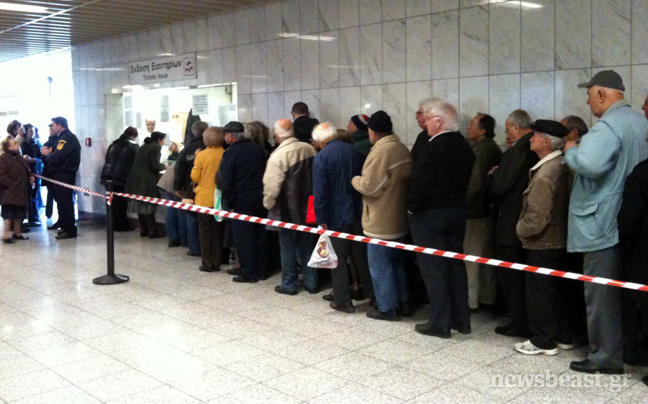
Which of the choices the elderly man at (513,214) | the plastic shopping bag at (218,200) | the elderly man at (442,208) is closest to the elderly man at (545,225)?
the elderly man at (513,214)

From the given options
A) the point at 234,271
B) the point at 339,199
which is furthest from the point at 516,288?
the point at 234,271

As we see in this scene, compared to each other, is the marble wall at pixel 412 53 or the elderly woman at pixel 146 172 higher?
the marble wall at pixel 412 53

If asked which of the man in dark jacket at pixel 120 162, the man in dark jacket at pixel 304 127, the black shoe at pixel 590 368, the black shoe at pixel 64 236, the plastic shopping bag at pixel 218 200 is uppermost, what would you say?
the man in dark jacket at pixel 304 127

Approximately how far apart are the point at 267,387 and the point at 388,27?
15.4ft

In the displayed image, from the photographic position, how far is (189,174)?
29.7 feet

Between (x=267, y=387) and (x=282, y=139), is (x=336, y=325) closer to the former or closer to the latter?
(x=267, y=387)

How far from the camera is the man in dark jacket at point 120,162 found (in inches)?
440

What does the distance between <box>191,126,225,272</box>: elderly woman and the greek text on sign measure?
8.75 ft

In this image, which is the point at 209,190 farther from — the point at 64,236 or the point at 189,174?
the point at 64,236

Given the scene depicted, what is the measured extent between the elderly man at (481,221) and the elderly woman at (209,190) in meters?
3.19

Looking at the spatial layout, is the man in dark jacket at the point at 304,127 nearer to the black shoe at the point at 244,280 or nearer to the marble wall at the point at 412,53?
the marble wall at the point at 412,53

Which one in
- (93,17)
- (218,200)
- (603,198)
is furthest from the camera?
(93,17)

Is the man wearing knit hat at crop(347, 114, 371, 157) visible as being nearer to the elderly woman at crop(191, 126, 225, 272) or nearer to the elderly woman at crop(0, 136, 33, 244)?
the elderly woman at crop(191, 126, 225, 272)

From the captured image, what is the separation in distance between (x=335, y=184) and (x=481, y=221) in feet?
4.32
